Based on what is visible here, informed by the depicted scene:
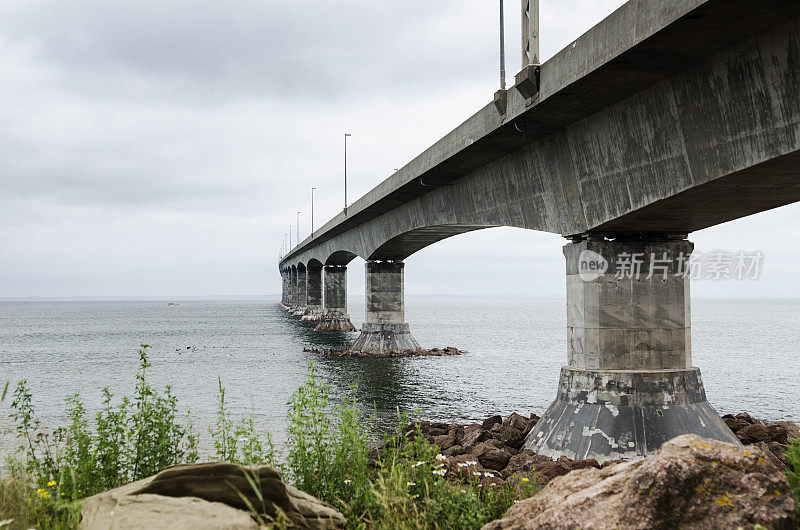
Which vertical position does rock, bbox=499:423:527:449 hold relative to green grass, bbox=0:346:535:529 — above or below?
below

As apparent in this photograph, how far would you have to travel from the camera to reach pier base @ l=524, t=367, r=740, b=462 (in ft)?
38.1

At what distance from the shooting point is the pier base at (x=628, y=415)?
1160 cm

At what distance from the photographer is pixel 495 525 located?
5.16 meters

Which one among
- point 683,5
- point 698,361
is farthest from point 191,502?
point 698,361

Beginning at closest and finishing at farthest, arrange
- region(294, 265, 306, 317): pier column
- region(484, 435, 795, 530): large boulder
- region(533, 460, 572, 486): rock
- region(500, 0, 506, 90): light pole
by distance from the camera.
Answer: region(484, 435, 795, 530): large boulder
region(533, 460, 572, 486): rock
region(500, 0, 506, 90): light pole
region(294, 265, 306, 317): pier column

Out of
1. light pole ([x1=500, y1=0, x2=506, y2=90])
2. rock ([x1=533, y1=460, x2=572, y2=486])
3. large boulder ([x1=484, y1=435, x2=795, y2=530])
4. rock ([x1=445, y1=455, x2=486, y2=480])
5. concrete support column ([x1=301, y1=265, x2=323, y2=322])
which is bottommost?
rock ([x1=533, y1=460, x2=572, y2=486])

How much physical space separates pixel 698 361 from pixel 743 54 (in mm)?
33928

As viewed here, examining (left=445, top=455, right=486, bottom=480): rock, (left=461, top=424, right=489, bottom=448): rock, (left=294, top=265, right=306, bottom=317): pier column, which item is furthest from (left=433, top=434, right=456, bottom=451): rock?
(left=294, top=265, right=306, bottom=317): pier column

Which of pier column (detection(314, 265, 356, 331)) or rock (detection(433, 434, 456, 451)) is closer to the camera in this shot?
rock (detection(433, 434, 456, 451))

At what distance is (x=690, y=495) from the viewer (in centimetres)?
427

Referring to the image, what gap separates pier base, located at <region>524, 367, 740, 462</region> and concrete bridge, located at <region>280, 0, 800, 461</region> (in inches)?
1.0

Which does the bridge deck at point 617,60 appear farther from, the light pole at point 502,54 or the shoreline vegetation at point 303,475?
the shoreline vegetation at point 303,475

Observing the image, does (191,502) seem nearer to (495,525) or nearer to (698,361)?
(495,525)

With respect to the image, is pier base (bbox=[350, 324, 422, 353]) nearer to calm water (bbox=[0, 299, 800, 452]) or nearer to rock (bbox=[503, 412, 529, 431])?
calm water (bbox=[0, 299, 800, 452])
